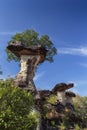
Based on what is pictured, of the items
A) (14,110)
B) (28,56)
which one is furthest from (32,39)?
(14,110)

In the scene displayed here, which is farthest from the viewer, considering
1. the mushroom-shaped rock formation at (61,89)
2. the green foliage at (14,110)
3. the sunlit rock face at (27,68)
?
the mushroom-shaped rock formation at (61,89)

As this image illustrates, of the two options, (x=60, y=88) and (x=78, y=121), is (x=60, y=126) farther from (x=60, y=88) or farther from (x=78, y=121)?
(x=60, y=88)

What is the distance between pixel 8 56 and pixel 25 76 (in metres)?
11.9

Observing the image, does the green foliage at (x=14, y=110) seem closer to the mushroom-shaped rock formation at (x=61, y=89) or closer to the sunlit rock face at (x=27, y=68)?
the sunlit rock face at (x=27, y=68)

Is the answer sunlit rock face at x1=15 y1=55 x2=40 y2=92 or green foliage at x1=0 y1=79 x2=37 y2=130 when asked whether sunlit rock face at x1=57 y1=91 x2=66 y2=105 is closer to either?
sunlit rock face at x1=15 y1=55 x2=40 y2=92

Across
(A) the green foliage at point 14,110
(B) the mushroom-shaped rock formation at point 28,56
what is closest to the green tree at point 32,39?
(B) the mushroom-shaped rock formation at point 28,56

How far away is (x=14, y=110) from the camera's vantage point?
23156mm

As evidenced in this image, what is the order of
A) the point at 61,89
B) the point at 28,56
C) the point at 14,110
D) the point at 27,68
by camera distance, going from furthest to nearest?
1. the point at 61,89
2. the point at 28,56
3. the point at 27,68
4. the point at 14,110

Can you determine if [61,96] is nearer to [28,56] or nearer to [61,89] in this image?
[61,89]

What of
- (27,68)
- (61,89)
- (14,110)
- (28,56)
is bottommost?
(14,110)

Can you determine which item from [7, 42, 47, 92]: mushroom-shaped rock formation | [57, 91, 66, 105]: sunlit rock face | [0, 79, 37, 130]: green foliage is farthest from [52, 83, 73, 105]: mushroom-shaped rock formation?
[0, 79, 37, 130]: green foliage

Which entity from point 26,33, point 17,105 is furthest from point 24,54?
point 17,105

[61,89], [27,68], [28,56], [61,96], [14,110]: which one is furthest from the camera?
[61,89]

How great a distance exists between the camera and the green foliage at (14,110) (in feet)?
Result: 70.9
